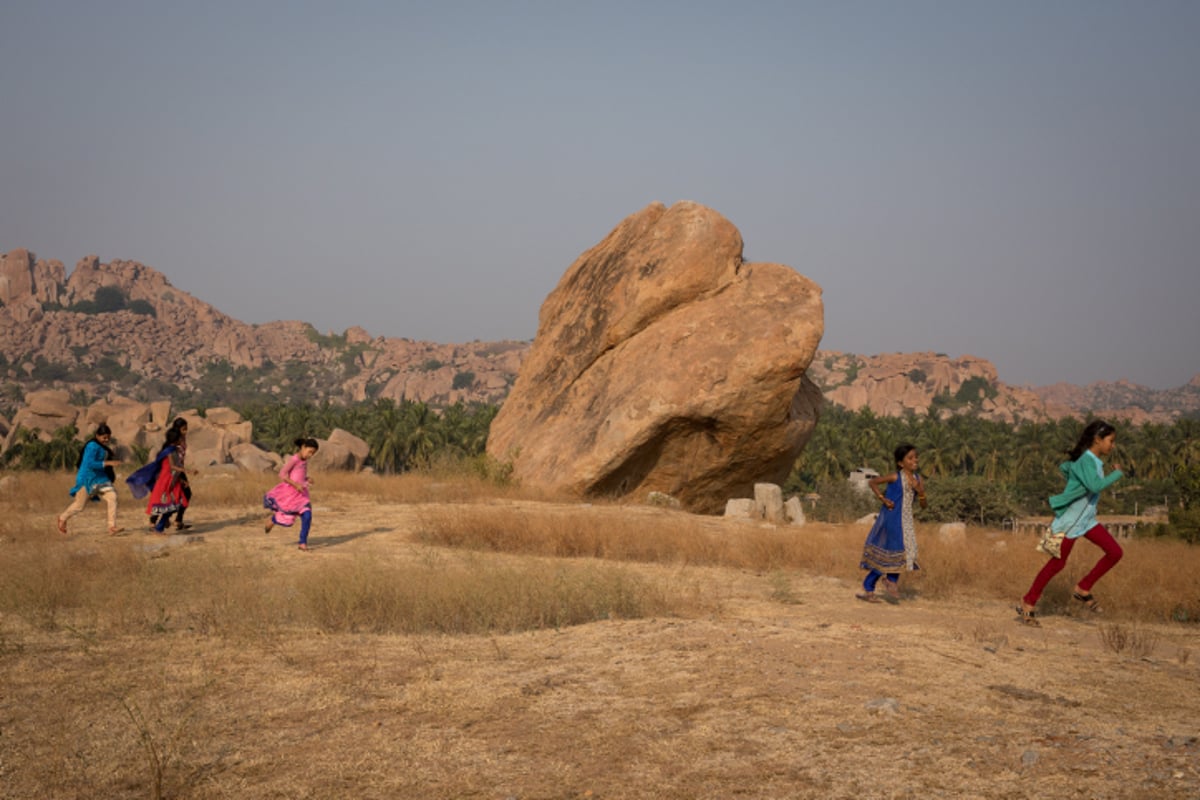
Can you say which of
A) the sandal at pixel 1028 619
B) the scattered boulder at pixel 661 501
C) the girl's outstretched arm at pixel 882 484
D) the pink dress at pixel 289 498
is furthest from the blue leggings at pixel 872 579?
the scattered boulder at pixel 661 501

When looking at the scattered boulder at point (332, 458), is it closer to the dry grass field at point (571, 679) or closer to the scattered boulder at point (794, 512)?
the scattered boulder at point (794, 512)

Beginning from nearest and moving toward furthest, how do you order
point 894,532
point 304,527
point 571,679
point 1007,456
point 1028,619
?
point 571,679 → point 1028,619 → point 894,532 → point 304,527 → point 1007,456

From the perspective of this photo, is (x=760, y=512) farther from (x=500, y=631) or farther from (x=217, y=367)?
(x=217, y=367)

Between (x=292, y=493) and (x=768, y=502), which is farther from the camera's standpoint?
(x=768, y=502)

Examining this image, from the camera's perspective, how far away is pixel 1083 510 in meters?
7.56

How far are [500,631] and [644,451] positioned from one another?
9332mm

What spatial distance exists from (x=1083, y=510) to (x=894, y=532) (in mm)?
1572

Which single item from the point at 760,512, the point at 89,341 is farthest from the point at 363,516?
the point at 89,341

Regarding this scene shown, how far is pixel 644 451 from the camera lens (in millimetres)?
15859

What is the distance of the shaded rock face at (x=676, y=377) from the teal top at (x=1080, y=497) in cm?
755

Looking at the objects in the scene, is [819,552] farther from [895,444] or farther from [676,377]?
[895,444]

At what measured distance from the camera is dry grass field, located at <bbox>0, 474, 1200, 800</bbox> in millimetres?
3701

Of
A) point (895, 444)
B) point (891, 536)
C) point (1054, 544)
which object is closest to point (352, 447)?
point (891, 536)

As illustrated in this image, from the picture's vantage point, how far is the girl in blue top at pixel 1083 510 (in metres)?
7.47
